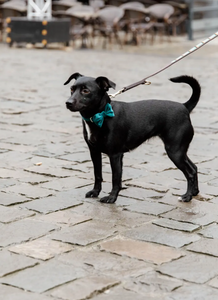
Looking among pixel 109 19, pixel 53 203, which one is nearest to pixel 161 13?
pixel 109 19

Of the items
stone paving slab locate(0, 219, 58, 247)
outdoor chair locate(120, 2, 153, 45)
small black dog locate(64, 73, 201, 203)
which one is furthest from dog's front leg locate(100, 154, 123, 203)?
outdoor chair locate(120, 2, 153, 45)

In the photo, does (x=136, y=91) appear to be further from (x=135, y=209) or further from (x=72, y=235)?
(x=72, y=235)

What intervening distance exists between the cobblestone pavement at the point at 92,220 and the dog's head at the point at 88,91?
2.54 feet

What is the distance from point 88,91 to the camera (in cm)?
438

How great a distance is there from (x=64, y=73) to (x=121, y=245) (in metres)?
8.48

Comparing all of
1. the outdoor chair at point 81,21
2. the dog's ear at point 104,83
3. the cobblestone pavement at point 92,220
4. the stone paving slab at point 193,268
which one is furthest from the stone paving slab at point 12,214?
the outdoor chair at point 81,21

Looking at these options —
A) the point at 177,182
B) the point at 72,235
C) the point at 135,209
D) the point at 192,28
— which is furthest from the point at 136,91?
the point at 192,28

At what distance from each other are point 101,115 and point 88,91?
21 cm

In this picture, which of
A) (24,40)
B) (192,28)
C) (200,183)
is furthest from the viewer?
(192,28)

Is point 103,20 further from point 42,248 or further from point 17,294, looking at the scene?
point 17,294

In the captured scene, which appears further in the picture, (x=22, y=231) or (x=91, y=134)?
(x=91, y=134)

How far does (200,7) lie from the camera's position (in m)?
19.0

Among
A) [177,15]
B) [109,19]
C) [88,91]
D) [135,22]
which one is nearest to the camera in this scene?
[88,91]

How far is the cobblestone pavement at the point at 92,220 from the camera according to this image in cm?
329
